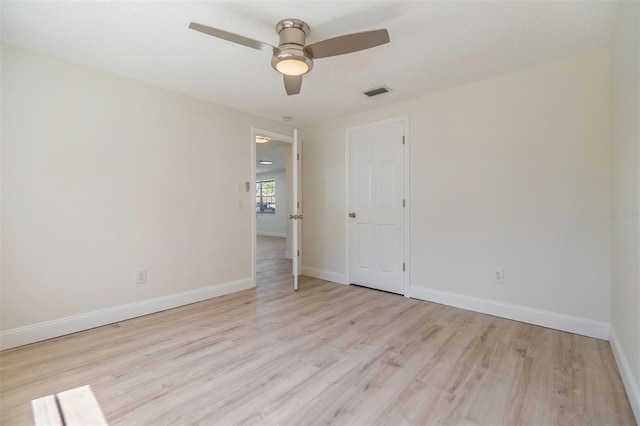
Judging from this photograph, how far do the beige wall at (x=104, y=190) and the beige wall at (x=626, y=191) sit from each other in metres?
3.52

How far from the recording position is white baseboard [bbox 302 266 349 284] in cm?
417

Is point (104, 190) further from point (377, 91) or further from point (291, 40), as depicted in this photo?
point (377, 91)

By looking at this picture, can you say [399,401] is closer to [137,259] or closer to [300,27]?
[300,27]

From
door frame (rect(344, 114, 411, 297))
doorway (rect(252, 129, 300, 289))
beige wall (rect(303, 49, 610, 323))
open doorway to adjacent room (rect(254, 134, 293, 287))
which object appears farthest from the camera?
open doorway to adjacent room (rect(254, 134, 293, 287))

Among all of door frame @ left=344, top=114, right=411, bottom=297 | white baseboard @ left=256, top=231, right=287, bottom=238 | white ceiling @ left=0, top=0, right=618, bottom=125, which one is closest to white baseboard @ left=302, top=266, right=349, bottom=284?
door frame @ left=344, top=114, right=411, bottom=297

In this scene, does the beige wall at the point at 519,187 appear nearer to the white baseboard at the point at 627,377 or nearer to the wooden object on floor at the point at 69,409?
the white baseboard at the point at 627,377

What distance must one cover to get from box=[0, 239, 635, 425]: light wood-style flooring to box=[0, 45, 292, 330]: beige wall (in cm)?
45

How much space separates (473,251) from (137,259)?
3405mm

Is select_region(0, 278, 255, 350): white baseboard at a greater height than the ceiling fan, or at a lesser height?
lesser

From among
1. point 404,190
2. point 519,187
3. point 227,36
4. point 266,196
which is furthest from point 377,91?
point 266,196

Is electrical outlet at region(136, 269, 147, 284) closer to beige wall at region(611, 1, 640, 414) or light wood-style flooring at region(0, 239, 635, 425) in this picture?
light wood-style flooring at region(0, 239, 635, 425)

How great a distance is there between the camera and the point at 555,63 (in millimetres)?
2525

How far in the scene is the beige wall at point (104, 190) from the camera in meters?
2.30

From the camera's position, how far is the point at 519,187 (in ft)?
8.96
